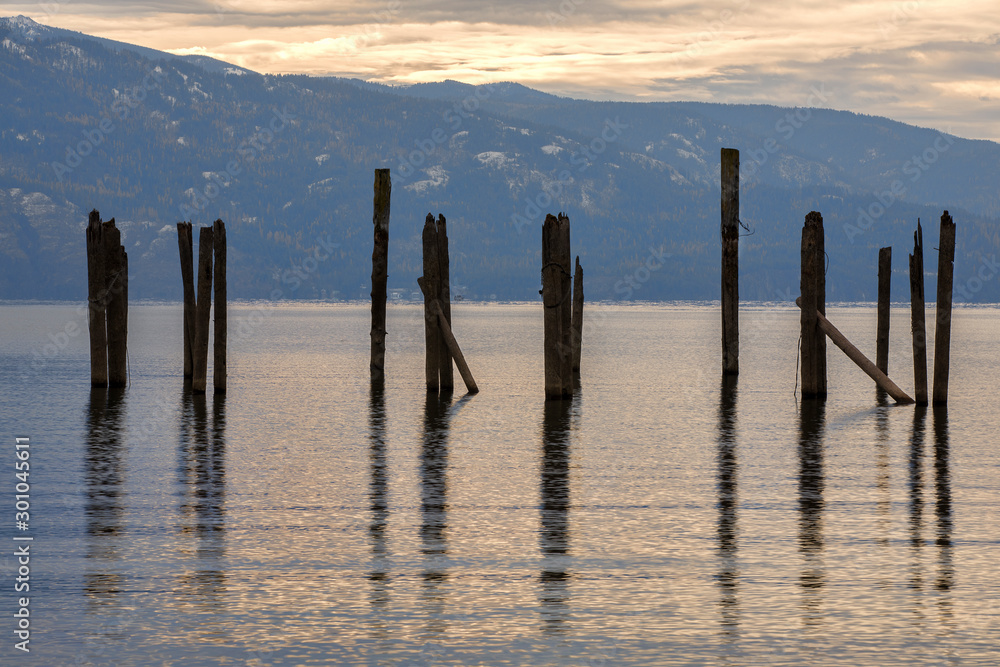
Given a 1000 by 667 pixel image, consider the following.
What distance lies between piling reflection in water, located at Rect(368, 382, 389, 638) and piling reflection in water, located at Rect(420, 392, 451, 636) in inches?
15.8

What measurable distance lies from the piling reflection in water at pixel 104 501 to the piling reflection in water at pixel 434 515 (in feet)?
9.47

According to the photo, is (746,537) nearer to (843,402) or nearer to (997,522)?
(997,522)

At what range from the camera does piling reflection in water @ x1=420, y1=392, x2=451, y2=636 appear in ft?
35.0

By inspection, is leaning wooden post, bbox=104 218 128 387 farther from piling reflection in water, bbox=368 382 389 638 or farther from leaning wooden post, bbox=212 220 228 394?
piling reflection in water, bbox=368 382 389 638

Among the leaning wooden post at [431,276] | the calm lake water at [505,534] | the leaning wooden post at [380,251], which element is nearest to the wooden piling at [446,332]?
the leaning wooden post at [431,276]

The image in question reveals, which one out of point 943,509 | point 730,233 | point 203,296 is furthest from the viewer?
point 730,233

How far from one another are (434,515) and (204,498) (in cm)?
343

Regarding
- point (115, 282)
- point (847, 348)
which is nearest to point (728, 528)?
point (847, 348)

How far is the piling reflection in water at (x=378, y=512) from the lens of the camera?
11008mm

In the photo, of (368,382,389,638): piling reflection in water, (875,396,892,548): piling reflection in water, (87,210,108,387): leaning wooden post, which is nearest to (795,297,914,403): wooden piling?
(875,396,892,548): piling reflection in water

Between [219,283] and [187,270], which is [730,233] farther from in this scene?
[187,270]

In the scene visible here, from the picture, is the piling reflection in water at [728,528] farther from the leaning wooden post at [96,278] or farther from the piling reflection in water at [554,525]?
the leaning wooden post at [96,278]

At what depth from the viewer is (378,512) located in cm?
1528

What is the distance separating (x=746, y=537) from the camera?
535 inches
